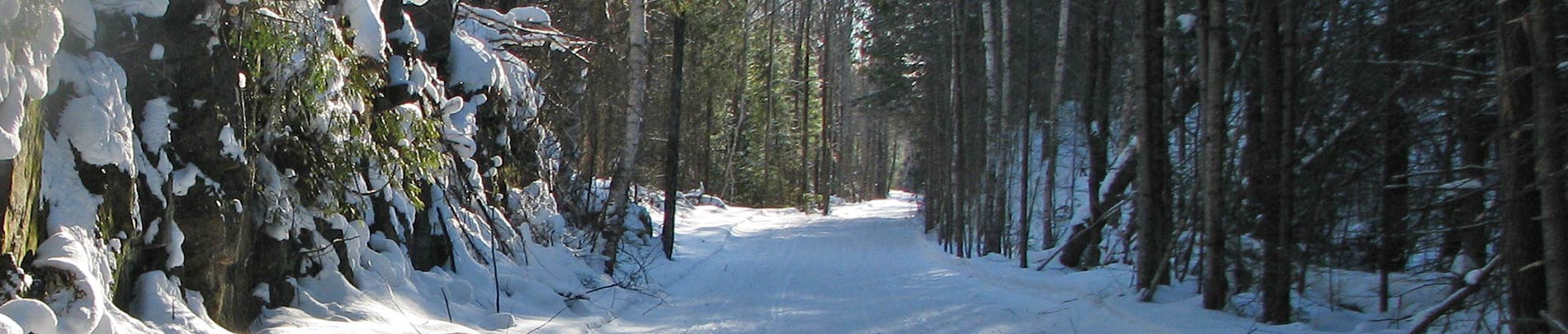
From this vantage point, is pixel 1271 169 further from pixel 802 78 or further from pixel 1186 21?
pixel 802 78

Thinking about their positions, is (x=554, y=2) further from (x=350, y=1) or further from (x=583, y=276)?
(x=350, y=1)

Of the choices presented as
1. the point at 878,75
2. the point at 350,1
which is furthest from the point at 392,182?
the point at 878,75

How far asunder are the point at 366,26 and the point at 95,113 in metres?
3.04

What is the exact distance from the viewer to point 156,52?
620cm

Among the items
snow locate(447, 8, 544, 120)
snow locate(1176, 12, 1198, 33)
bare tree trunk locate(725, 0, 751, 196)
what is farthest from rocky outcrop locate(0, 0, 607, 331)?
bare tree trunk locate(725, 0, 751, 196)

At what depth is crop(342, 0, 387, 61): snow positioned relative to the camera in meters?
8.16

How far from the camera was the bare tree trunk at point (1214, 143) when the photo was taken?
8.66 meters

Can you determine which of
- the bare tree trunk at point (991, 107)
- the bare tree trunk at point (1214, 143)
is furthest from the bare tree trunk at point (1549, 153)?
the bare tree trunk at point (991, 107)

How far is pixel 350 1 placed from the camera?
8117mm

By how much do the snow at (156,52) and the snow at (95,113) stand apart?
2.08 feet

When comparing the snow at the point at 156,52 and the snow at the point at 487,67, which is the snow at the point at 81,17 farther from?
the snow at the point at 487,67

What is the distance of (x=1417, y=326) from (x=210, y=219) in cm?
686

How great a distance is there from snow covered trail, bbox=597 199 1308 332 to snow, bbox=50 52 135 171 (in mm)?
4681

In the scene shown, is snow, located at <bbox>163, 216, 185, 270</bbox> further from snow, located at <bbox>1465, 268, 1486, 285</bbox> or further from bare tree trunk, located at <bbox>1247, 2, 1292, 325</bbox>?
snow, located at <bbox>1465, 268, 1486, 285</bbox>
